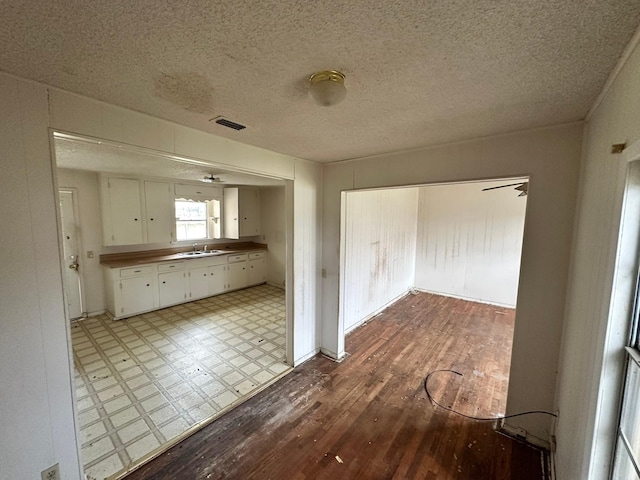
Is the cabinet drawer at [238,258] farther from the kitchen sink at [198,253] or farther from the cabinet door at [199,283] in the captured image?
the cabinet door at [199,283]

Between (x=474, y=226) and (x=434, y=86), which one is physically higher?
(x=434, y=86)

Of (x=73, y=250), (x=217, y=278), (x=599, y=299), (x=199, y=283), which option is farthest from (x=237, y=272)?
(x=599, y=299)

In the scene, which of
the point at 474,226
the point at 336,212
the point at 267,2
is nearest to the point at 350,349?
the point at 336,212

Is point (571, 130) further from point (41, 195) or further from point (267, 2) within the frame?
point (41, 195)

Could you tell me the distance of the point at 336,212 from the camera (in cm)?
298

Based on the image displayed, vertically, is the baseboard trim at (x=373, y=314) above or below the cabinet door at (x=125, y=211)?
below

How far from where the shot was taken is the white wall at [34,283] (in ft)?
4.04

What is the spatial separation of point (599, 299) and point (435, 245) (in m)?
4.80

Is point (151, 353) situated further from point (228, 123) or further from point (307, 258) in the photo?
point (228, 123)

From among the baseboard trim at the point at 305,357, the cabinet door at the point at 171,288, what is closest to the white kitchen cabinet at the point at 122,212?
the cabinet door at the point at 171,288

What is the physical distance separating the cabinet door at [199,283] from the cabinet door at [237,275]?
1.57 ft

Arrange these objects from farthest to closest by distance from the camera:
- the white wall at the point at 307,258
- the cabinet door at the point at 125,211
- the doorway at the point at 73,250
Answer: the cabinet door at the point at 125,211
the doorway at the point at 73,250
the white wall at the point at 307,258

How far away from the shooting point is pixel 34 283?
1309 mm

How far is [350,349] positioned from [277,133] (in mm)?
2755
